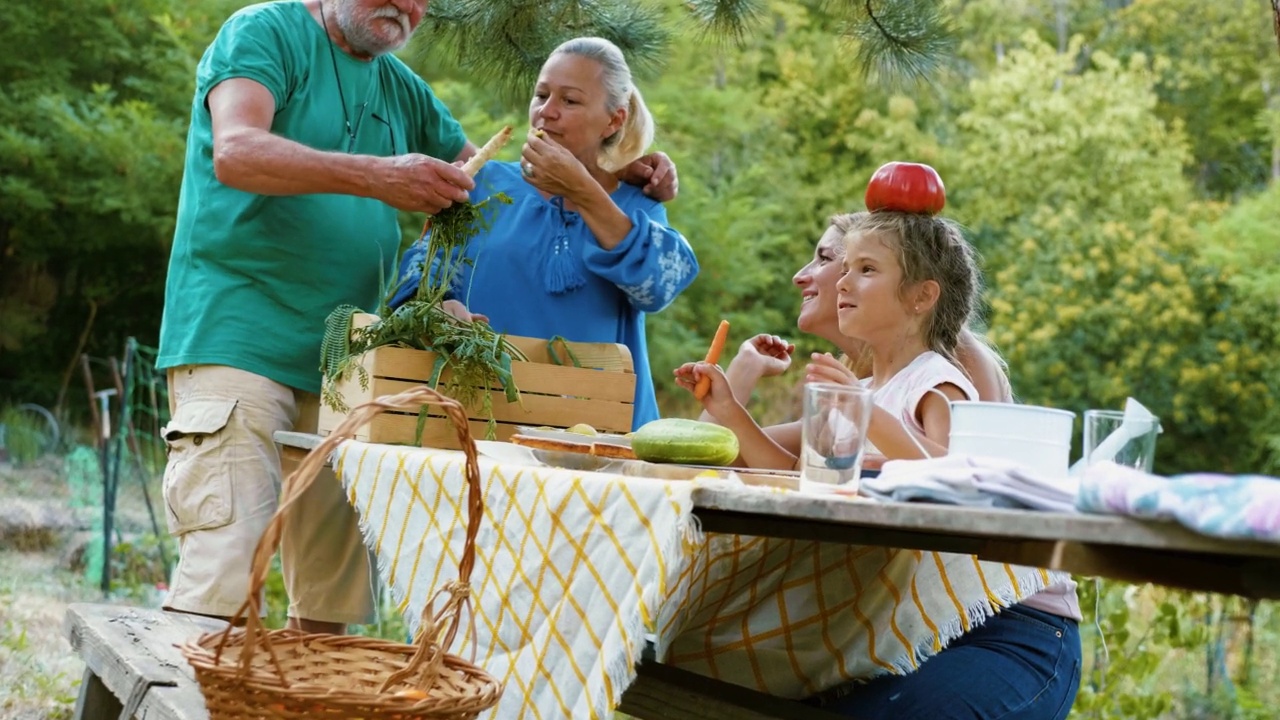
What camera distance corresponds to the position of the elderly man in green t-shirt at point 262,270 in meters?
2.76

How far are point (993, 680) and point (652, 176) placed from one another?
4.84 feet

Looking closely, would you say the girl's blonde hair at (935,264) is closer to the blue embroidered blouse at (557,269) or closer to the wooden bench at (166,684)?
the blue embroidered blouse at (557,269)

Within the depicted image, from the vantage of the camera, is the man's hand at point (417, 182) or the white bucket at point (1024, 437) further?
the man's hand at point (417, 182)

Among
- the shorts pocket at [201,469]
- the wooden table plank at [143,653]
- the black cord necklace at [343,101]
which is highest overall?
the black cord necklace at [343,101]

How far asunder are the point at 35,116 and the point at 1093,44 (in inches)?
589

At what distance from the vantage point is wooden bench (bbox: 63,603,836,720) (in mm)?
2100

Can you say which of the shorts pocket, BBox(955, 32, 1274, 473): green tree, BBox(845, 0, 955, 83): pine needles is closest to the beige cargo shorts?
the shorts pocket

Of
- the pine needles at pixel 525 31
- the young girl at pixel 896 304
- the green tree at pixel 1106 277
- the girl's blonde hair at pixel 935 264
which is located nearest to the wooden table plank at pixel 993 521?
the young girl at pixel 896 304

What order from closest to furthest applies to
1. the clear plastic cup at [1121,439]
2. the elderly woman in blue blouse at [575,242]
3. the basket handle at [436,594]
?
the basket handle at [436,594], the clear plastic cup at [1121,439], the elderly woman in blue blouse at [575,242]

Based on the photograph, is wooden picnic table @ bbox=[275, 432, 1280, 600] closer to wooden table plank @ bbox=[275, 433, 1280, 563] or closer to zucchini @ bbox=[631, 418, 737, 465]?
wooden table plank @ bbox=[275, 433, 1280, 563]

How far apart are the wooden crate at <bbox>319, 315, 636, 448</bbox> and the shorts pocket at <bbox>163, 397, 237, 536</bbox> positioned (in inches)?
9.4

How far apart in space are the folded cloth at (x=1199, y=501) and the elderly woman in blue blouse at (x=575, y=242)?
5.83ft

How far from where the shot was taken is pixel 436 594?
156 cm

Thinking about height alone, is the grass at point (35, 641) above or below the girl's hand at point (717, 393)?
below
